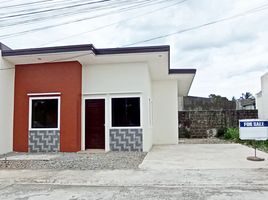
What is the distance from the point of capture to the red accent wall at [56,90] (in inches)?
491

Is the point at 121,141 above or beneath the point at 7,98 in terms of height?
beneath

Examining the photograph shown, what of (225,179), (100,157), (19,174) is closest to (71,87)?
(100,157)

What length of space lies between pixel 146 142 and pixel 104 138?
5.80 feet

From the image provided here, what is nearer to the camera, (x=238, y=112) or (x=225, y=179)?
(x=225, y=179)

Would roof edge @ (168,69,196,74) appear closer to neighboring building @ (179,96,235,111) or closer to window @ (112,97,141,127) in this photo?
window @ (112,97,141,127)

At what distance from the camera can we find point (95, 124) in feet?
42.6

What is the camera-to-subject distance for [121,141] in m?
12.5

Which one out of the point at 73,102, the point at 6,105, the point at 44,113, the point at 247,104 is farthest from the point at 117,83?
the point at 247,104

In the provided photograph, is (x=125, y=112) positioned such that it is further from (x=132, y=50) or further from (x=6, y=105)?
(x=6, y=105)

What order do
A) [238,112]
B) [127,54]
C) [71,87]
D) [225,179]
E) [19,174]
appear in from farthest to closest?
[238,112]
[71,87]
[127,54]
[19,174]
[225,179]

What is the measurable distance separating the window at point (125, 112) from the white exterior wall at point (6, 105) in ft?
14.1

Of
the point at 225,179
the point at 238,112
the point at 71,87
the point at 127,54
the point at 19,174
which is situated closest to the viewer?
the point at 225,179

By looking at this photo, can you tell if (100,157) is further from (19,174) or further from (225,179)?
(225,179)

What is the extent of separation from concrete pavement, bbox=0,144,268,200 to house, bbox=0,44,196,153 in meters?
3.60
